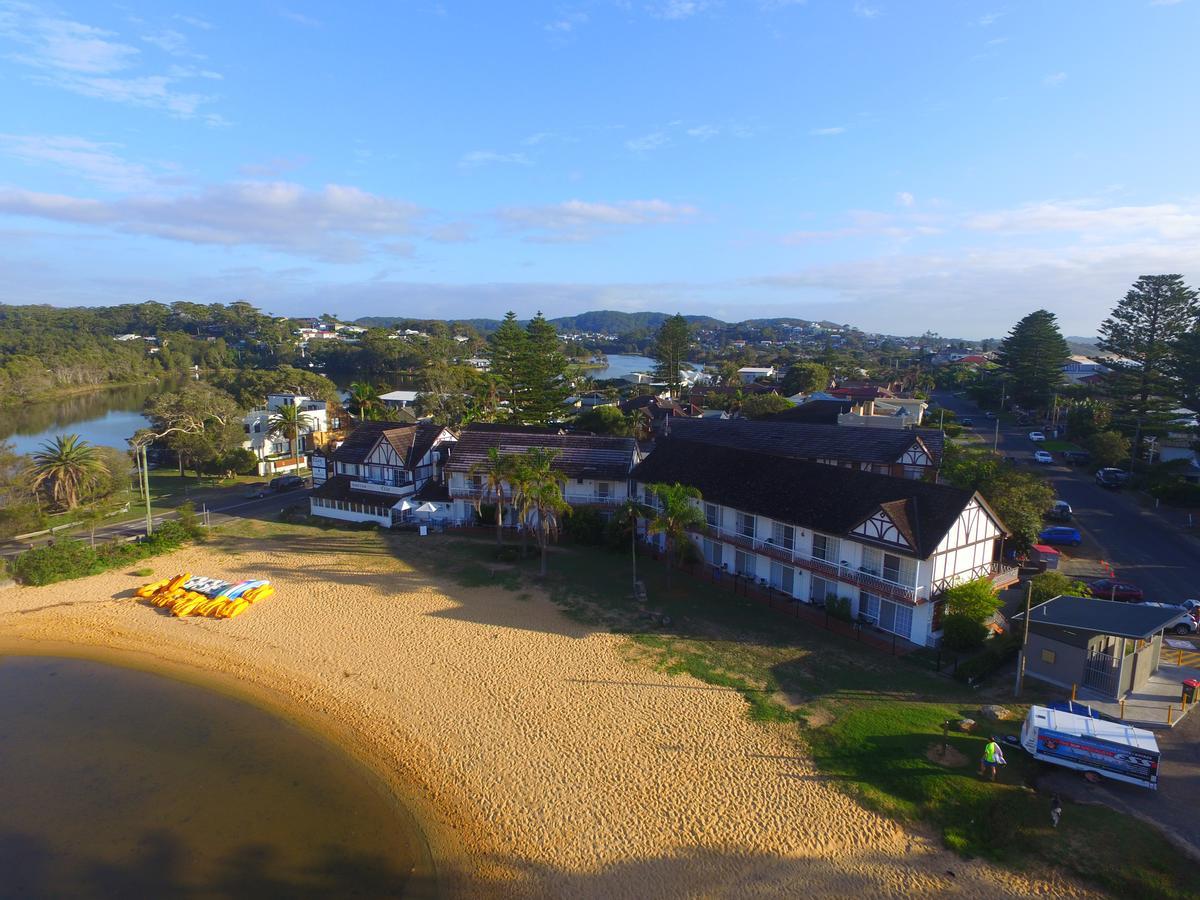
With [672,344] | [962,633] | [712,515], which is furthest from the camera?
[672,344]

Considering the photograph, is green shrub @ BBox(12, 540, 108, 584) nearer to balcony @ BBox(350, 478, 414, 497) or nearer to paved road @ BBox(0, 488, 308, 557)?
paved road @ BBox(0, 488, 308, 557)

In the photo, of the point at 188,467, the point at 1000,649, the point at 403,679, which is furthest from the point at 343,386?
the point at 1000,649

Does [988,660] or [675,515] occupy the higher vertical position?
[675,515]

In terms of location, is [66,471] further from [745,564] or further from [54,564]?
[745,564]

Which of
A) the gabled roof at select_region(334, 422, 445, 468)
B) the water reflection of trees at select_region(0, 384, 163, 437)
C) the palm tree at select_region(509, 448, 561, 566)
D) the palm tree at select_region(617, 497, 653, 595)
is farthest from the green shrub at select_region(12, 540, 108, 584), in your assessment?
the water reflection of trees at select_region(0, 384, 163, 437)

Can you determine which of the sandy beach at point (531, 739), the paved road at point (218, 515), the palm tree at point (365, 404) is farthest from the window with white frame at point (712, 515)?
the palm tree at point (365, 404)

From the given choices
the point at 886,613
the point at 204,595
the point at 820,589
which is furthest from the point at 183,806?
the point at 886,613
